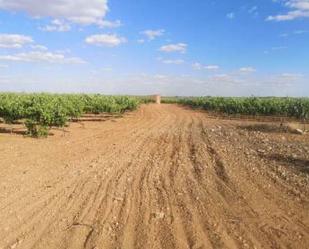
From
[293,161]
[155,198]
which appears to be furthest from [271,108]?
[155,198]

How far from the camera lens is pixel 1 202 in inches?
354

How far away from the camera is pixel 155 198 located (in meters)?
9.03

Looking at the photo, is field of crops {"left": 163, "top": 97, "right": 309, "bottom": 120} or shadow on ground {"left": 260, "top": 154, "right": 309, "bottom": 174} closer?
shadow on ground {"left": 260, "top": 154, "right": 309, "bottom": 174}

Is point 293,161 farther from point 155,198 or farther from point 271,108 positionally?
point 271,108

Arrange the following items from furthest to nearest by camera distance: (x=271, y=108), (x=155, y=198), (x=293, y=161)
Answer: (x=271, y=108)
(x=293, y=161)
(x=155, y=198)

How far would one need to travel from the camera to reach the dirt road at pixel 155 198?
684 centimetres

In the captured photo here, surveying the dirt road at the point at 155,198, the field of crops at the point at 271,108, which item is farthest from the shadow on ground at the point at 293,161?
the field of crops at the point at 271,108

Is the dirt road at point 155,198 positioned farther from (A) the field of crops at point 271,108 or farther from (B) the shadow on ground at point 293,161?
(A) the field of crops at point 271,108

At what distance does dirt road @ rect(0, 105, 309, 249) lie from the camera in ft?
22.4

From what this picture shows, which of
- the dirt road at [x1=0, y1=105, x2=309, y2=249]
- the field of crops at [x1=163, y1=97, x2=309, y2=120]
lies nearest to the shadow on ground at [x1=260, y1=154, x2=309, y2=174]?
the dirt road at [x1=0, y1=105, x2=309, y2=249]

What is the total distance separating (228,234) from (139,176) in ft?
15.6

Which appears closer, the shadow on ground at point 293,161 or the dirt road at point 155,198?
the dirt road at point 155,198

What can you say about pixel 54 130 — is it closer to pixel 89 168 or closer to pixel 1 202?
pixel 89 168

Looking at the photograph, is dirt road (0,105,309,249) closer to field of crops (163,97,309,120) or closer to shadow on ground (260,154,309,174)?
shadow on ground (260,154,309,174)
